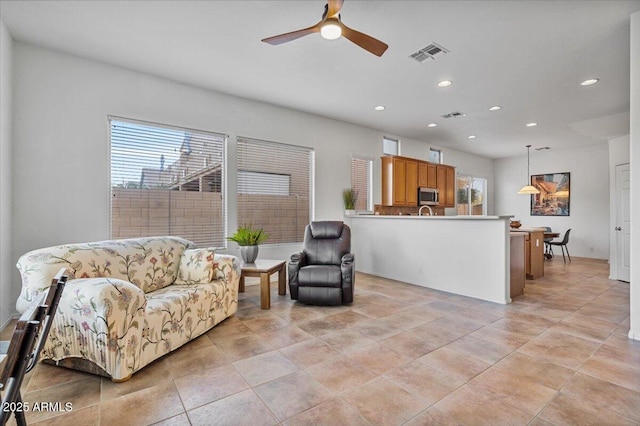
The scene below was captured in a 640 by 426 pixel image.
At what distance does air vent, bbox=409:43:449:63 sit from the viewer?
10.3ft

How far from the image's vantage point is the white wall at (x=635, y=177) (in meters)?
2.66

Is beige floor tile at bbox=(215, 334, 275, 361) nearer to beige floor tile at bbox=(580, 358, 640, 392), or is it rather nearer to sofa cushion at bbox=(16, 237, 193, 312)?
sofa cushion at bbox=(16, 237, 193, 312)

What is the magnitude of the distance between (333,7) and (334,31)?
183 mm

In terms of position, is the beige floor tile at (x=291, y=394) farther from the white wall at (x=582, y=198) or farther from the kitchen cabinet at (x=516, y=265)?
the white wall at (x=582, y=198)

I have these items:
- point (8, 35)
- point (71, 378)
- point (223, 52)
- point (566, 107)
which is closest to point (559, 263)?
point (566, 107)

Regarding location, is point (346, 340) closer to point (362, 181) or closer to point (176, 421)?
point (176, 421)

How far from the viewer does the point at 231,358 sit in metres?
2.40

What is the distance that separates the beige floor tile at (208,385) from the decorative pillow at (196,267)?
108 cm

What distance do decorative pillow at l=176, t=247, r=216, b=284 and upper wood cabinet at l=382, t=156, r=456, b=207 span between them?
14.1 feet

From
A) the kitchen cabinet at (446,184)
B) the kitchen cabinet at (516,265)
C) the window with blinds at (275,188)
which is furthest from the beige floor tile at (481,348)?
the kitchen cabinet at (446,184)

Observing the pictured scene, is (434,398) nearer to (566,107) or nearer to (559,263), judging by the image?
(566,107)

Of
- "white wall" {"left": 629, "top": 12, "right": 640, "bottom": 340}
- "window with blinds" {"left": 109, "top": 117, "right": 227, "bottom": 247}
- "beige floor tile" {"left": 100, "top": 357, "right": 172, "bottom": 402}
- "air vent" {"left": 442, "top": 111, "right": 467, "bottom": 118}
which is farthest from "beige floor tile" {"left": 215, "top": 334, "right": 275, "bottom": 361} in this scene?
"air vent" {"left": 442, "top": 111, "right": 467, "bottom": 118}

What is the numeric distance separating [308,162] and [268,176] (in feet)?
2.78

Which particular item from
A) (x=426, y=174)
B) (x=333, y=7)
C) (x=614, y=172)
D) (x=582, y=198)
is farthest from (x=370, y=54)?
(x=582, y=198)
